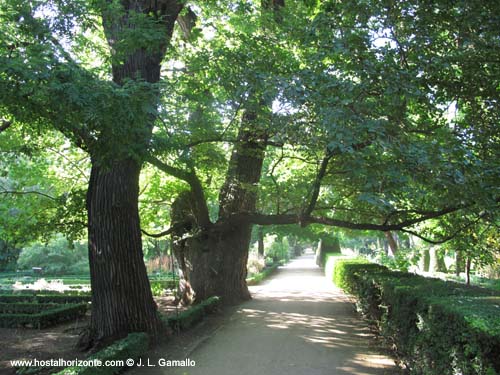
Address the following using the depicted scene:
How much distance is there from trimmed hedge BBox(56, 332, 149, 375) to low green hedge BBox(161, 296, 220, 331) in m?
1.48

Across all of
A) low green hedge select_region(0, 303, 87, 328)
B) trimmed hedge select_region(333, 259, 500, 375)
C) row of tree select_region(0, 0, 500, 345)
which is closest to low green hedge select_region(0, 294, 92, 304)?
low green hedge select_region(0, 303, 87, 328)

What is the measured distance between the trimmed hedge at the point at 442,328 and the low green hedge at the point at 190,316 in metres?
4.24

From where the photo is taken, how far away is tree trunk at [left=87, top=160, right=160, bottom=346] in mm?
7551

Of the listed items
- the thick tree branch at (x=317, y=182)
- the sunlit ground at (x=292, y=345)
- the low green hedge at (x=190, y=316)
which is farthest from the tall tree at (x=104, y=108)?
the thick tree branch at (x=317, y=182)

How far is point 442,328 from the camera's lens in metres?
4.28

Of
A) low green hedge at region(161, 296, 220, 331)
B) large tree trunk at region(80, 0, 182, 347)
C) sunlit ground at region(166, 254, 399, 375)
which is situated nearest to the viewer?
sunlit ground at region(166, 254, 399, 375)

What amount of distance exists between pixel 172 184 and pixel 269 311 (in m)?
4.73

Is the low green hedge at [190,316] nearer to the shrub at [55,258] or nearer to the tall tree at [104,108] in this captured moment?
the tall tree at [104,108]

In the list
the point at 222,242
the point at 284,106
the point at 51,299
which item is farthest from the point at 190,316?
the point at 51,299

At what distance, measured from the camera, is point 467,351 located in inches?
139

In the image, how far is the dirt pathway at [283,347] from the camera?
637 cm

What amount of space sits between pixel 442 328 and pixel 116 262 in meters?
5.51

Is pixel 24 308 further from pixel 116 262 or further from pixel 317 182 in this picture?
pixel 317 182

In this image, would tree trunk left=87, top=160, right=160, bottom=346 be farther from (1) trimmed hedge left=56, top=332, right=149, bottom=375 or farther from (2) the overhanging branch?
(2) the overhanging branch
